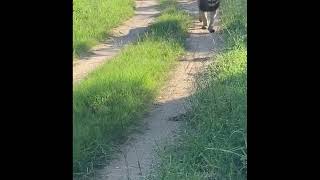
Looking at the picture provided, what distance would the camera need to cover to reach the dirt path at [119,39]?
5797 mm

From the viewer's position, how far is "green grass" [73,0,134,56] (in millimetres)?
6926

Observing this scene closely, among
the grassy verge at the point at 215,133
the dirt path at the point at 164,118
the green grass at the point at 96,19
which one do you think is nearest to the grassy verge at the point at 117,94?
the dirt path at the point at 164,118

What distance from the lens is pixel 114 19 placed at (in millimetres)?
8320

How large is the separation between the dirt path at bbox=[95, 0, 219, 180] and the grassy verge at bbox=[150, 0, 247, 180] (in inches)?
4.6

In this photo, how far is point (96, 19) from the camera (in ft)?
26.2

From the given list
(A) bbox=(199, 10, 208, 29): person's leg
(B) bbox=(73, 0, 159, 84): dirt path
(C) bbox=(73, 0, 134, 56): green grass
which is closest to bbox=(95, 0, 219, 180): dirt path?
(A) bbox=(199, 10, 208, 29): person's leg

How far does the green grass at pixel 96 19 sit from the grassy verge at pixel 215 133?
2276 mm

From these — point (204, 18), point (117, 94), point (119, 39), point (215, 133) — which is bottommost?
point (119, 39)

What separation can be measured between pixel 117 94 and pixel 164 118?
0.44 m

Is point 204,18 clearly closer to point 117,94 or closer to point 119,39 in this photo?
point 119,39

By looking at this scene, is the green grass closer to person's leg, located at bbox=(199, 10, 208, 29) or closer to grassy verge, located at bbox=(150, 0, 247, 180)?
person's leg, located at bbox=(199, 10, 208, 29)

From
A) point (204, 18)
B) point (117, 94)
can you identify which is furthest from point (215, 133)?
point (204, 18)

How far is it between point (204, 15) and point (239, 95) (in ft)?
12.2
